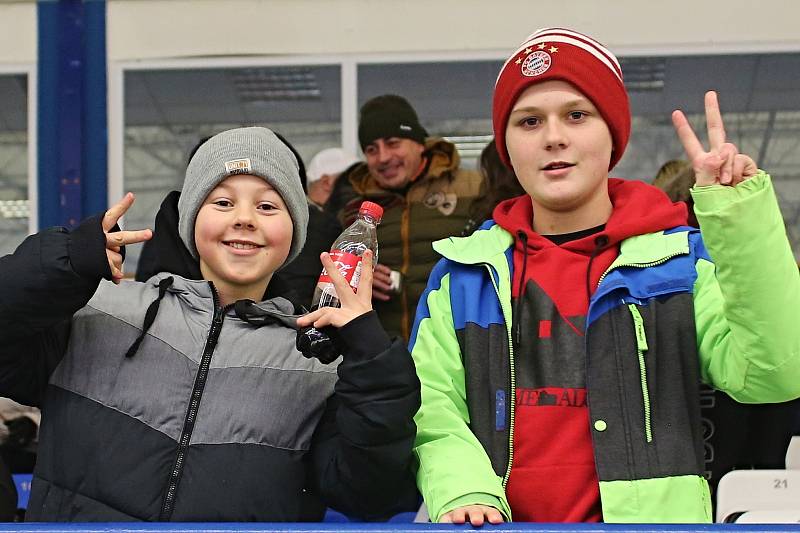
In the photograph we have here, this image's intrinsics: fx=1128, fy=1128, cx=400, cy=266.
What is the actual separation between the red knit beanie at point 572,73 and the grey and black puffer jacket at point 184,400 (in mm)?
726

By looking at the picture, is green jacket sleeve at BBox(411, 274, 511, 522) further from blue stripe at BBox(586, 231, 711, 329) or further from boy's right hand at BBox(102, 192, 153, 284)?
boy's right hand at BBox(102, 192, 153, 284)

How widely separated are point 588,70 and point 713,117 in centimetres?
38

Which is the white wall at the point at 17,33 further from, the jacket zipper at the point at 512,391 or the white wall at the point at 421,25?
the jacket zipper at the point at 512,391

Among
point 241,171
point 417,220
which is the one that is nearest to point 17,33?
point 417,220

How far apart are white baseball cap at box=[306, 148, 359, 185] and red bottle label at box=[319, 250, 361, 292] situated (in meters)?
2.88

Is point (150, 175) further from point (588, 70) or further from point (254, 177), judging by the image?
point (588, 70)

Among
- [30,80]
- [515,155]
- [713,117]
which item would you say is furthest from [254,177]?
[30,80]

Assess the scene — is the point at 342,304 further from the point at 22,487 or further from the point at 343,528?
the point at 22,487

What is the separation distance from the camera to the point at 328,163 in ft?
17.3

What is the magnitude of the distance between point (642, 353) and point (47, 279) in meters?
1.22

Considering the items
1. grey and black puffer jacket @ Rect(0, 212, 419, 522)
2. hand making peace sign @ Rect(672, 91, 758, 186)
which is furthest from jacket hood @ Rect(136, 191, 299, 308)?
hand making peace sign @ Rect(672, 91, 758, 186)

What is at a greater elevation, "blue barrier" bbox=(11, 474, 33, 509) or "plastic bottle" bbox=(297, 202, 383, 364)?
"plastic bottle" bbox=(297, 202, 383, 364)

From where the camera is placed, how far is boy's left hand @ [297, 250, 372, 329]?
2.19 meters

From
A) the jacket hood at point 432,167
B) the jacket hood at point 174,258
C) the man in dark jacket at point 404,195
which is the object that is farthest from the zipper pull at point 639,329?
the jacket hood at point 432,167
